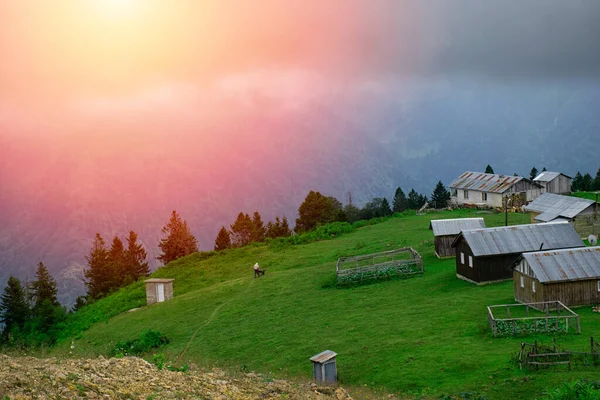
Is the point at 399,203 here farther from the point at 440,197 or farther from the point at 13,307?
the point at 13,307

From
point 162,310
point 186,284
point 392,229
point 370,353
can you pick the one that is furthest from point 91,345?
point 392,229

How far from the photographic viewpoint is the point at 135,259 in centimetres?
10131

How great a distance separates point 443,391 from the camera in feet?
85.6

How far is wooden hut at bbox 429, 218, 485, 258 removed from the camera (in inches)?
2213

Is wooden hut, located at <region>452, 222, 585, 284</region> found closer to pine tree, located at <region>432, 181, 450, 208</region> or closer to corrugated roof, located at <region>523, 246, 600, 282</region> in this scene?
corrugated roof, located at <region>523, 246, 600, 282</region>

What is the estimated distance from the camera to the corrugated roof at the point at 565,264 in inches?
1457

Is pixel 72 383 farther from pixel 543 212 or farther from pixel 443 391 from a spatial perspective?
pixel 543 212

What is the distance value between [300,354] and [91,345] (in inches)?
834

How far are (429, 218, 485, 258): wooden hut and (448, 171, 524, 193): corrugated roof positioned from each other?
1289 inches

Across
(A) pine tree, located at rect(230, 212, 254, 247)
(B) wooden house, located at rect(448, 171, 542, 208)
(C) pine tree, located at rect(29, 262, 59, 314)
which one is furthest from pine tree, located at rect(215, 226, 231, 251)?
(B) wooden house, located at rect(448, 171, 542, 208)

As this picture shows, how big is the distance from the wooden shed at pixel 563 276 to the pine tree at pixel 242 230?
68.2m

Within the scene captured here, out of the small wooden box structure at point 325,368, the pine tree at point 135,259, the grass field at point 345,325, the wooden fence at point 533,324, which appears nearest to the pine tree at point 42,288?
the pine tree at point 135,259

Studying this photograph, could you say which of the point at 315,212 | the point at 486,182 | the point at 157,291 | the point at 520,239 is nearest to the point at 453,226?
the point at 520,239

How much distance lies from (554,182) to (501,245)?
170 feet
